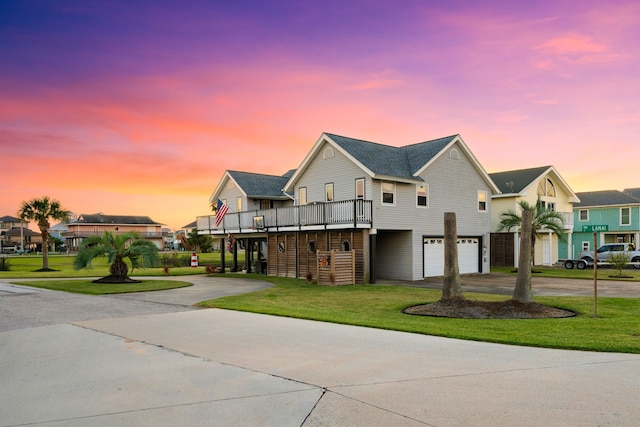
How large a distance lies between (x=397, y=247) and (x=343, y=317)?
15.9 metres

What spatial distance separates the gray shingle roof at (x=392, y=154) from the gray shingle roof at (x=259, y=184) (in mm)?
10732

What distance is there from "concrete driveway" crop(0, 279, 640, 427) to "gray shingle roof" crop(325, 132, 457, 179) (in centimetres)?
1713

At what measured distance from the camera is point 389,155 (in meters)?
29.1

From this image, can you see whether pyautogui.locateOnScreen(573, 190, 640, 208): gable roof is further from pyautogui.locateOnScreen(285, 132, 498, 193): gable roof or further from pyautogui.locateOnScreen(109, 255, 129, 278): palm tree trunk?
pyautogui.locateOnScreen(109, 255, 129, 278): palm tree trunk

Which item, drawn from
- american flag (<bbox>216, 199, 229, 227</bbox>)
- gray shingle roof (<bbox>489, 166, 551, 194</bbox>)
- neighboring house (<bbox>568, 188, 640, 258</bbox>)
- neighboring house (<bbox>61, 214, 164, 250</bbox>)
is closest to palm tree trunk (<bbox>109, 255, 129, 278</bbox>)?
american flag (<bbox>216, 199, 229, 227</bbox>)

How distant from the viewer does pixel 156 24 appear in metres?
18.7

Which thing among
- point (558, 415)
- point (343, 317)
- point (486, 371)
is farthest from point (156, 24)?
point (558, 415)

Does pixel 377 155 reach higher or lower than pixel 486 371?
higher

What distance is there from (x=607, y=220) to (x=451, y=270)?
41744 mm

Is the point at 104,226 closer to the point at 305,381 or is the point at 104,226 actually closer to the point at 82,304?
the point at 82,304

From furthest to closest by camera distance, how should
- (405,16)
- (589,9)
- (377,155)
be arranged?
(377,155), (405,16), (589,9)

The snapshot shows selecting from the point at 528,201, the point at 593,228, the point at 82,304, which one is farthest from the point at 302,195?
the point at 593,228

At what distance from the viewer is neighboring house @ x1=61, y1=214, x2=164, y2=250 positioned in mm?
98000

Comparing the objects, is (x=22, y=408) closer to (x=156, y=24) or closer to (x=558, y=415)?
(x=558, y=415)
